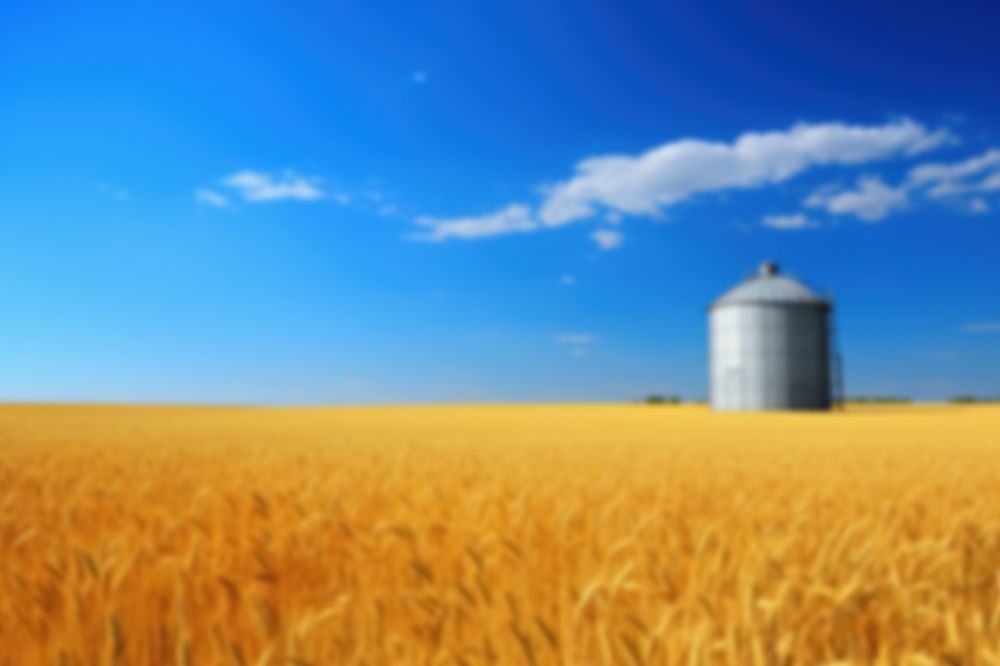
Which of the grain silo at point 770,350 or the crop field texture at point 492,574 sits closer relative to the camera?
the crop field texture at point 492,574

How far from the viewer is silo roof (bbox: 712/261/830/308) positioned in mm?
37562

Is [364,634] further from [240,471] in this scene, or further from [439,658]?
[240,471]

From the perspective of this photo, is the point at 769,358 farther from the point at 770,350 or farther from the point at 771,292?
the point at 771,292

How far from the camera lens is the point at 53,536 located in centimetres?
317

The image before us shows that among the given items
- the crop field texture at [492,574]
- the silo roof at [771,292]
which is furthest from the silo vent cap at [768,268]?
the crop field texture at [492,574]

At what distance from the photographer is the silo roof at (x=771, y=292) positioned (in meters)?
37.6

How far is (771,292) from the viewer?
3800 centimetres

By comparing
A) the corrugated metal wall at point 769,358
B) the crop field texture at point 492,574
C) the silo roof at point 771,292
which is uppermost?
the silo roof at point 771,292

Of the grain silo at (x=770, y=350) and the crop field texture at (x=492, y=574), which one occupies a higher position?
the grain silo at (x=770, y=350)

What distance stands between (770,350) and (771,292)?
327 cm

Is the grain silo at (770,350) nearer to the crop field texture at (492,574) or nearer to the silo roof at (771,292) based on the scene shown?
the silo roof at (771,292)

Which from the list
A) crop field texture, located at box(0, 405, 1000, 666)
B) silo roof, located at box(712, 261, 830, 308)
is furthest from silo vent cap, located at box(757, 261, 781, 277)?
crop field texture, located at box(0, 405, 1000, 666)

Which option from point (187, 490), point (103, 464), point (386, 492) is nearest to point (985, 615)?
point (386, 492)

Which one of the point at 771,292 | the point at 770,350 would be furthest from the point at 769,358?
the point at 771,292
